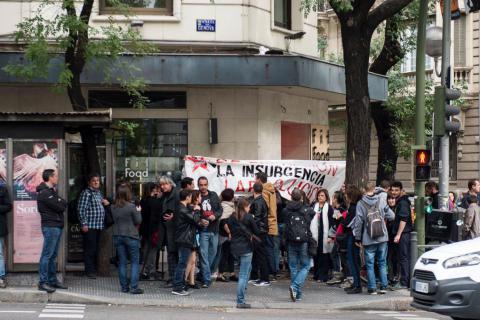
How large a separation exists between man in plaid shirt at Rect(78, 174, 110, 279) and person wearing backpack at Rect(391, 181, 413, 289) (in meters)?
5.29

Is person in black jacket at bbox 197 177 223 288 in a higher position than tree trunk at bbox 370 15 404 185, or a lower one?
lower

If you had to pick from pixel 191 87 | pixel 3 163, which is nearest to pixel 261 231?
pixel 3 163

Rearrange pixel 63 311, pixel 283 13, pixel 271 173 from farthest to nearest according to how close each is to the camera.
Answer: pixel 283 13
pixel 271 173
pixel 63 311

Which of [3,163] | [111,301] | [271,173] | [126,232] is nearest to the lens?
[111,301]

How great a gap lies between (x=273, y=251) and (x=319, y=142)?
689cm

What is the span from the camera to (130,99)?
18938 mm

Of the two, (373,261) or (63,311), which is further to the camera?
(373,261)

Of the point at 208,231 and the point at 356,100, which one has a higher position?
the point at 356,100

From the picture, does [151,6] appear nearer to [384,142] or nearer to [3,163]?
[3,163]

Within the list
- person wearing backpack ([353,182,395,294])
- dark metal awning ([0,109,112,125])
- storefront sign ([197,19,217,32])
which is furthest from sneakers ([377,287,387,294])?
storefront sign ([197,19,217,32])

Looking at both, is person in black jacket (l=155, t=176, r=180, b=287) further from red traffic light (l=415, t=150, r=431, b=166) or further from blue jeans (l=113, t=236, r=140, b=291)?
red traffic light (l=415, t=150, r=431, b=166)

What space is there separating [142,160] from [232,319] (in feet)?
25.7

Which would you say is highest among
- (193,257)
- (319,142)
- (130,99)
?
(130,99)

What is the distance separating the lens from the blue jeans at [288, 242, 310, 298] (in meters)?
13.9
